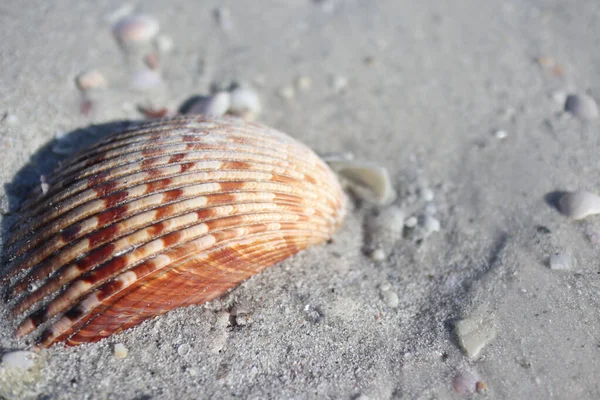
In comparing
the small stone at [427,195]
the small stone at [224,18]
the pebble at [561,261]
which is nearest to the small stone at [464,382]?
the pebble at [561,261]

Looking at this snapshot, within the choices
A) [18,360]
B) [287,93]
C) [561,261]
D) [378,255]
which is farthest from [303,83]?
[18,360]

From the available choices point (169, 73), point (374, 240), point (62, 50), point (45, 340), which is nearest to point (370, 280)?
point (374, 240)

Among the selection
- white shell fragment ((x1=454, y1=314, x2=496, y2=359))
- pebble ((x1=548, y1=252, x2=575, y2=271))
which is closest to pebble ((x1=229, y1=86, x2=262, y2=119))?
white shell fragment ((x1=454, y1=314, x2=496, y2=359))

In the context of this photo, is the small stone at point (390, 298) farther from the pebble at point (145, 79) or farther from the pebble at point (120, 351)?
the pebble at point (145, 79)

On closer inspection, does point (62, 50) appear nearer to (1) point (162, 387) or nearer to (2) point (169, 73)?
(2) point (169, 73)

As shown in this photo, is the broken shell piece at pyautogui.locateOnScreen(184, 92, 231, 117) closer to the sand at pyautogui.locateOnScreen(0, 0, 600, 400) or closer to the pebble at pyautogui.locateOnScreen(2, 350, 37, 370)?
the sand at pyautogui.locateOnScreen(0, 0, 600, 400)
